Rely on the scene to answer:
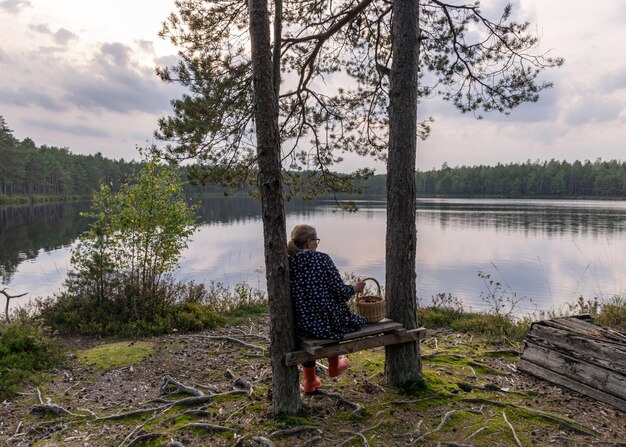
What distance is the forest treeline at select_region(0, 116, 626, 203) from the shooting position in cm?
5950

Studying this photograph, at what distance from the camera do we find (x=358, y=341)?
391 centimetres

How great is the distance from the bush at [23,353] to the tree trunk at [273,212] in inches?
138

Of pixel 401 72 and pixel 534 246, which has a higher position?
pixel 401 72

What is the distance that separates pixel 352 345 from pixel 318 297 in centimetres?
54

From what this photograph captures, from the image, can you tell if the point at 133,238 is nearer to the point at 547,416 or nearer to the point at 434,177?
the point at 547,416

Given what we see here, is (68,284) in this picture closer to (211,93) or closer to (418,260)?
(211,93)

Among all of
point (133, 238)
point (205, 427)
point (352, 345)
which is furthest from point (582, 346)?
point (133, 238)

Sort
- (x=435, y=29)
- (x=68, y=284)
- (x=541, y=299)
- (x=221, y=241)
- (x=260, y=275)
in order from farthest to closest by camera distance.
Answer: (x=221, y=241) < (x=260, y=275) < (x=541, y=299) < (x=68, y=284) < (x=435, y=29)

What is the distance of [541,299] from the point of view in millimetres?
12727

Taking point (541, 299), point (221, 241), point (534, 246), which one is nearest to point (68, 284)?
point (541, 299)

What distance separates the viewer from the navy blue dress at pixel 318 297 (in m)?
3.80

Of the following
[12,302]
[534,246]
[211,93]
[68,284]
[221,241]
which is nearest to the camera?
[211,93]

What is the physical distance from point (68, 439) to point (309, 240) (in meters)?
2.81

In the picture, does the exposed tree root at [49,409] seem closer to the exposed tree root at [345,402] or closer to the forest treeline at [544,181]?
the exposed tree root at [345,402]
